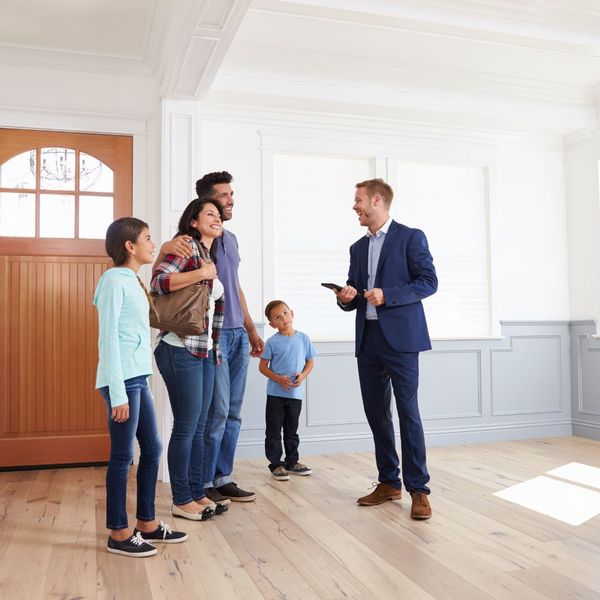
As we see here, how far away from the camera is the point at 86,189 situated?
14.3 ft

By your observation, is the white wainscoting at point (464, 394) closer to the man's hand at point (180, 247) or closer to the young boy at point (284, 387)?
the young boy at point (284, 387)

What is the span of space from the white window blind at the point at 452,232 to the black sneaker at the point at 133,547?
10.3 feet

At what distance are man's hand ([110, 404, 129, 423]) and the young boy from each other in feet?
5.58

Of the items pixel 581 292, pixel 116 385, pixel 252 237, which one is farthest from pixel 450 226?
pixel 116 385

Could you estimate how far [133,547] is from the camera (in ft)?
7.97

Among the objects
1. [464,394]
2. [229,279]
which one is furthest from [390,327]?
[464,394]

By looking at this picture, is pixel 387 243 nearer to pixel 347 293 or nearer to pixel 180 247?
pixel 347 293

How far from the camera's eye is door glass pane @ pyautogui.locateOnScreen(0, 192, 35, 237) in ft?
13.8

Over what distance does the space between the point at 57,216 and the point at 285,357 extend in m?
1.80

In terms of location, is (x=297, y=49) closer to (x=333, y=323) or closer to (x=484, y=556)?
(x=333, y=323)

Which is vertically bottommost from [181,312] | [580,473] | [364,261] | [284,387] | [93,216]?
[580,473]

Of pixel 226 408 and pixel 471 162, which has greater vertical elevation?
pixel 471 162

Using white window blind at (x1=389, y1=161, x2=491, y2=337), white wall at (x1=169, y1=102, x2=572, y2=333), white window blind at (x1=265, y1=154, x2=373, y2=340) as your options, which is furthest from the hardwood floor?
white wall at (x1=169, y1=102, x2=572, y2=333)

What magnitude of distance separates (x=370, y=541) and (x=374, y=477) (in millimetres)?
1257
